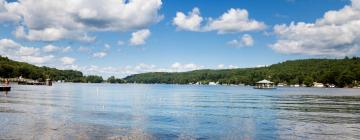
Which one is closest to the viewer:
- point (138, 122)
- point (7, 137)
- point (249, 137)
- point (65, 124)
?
point (7, 137)

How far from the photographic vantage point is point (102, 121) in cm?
4444

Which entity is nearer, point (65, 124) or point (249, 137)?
point (249, 137)

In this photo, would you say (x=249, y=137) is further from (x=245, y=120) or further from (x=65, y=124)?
Answer: (x=65, y=124)

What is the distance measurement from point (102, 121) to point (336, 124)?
2307cm

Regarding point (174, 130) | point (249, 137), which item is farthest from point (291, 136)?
point (174, 130)

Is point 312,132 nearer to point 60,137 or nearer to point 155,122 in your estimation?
point 155,122

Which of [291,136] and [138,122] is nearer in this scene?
[291,136]

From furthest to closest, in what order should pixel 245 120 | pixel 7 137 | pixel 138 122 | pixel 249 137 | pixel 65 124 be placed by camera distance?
pixel 245 120 < pixel 138 122 < pixel 65 124 < pixel 249 137 < pixel 7 137

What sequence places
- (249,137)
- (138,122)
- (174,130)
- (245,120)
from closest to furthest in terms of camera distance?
(249,137), (174,130), (138,122), (245,120)

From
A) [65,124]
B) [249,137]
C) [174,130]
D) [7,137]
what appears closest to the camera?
[7,137]

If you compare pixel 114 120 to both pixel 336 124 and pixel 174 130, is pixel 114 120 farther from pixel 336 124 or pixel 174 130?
pixel 336 124

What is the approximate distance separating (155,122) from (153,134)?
351 inches

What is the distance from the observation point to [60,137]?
3269cm

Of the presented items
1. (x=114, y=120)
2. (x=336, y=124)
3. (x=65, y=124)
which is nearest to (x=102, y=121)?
(x=114, y=120)
